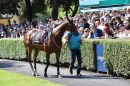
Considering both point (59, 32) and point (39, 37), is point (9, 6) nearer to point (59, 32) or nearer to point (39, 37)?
point (39, 37)

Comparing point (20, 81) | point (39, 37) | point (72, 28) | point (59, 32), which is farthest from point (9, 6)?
point (20, 81)

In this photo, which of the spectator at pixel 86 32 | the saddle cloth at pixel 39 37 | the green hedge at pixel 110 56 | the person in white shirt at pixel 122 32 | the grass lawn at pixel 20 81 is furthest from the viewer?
the spectator at pixel 86 32

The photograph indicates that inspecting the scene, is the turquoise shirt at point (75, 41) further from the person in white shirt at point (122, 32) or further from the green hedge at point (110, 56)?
the person in white shirt at point (122, 32)

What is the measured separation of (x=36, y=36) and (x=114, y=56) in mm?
3463

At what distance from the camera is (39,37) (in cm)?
1387

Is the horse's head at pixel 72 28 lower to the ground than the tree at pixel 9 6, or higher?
lower

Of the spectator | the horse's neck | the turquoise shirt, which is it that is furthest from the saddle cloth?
the spectator

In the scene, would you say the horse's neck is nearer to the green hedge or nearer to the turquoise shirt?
the turquoise shirt

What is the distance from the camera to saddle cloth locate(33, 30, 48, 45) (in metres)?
13.7

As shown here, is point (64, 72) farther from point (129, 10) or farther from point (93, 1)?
point (93, 1)

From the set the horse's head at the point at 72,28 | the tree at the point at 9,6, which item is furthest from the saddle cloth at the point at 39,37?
the tree at the point at 9,6

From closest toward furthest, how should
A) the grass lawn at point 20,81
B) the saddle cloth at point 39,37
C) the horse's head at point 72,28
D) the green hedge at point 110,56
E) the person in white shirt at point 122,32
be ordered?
the grass lawn at point 20,81, the green hedge at point 110,56, the horse's head at point 72,28, the person in white shirt at point 122,32, the saddle cloth at point 39,37

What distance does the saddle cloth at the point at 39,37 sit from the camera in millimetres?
13719

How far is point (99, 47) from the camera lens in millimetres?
13711
